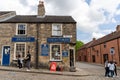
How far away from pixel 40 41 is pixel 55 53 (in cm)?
217

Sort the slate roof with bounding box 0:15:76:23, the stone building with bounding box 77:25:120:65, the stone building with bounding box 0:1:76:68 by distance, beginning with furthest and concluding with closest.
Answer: the stone building with bounding box 77:25:120:65 < the slate roof with bounding box 0:15:76:23 < the stone building with bounding box 0:1:76:68

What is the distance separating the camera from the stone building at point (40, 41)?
21734 millimetres

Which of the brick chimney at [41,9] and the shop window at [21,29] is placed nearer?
the shop window at [21,29]

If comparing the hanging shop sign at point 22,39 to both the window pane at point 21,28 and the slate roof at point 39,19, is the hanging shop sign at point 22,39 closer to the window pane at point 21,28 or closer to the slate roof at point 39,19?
the window pane at point 21,28

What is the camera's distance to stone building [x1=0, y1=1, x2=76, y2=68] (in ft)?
71.3

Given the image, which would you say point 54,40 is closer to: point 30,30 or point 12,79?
point 30,30

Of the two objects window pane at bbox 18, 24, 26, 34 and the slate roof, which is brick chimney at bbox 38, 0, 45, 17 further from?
window pane at bbox 18, 24, 26, 34

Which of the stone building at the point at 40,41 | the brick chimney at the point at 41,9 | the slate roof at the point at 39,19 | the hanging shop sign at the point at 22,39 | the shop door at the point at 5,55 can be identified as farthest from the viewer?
the brick chimney at the point at 41,9

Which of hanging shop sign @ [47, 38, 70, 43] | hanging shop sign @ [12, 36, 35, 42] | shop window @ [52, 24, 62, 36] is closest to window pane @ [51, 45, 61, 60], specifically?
hanging shop sign @ [47, 38, 70, 43]

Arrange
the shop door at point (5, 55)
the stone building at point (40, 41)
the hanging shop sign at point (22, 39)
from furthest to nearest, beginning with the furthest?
1. the hanging shop sign at point (22, 39)
2. the shop door at point (5, 55)
3. the stone building at point (40, 41)

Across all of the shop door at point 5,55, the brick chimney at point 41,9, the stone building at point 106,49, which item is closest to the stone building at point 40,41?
the shop door at point 5,55

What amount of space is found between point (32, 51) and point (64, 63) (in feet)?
12.5

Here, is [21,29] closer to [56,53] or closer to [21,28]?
[21,28]

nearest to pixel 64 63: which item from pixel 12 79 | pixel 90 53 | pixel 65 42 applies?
pixel 65 42
